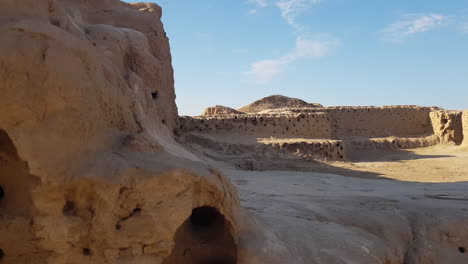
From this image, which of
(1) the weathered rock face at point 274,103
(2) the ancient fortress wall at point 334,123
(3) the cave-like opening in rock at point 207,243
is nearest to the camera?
(3) the cave-like opening in rock at point 207,243

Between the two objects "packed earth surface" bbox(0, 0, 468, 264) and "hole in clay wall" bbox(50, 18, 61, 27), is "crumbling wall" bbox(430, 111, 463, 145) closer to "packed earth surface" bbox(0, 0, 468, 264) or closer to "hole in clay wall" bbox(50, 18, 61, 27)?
"packed earth surface" bbox(0, 0, 468, 264)

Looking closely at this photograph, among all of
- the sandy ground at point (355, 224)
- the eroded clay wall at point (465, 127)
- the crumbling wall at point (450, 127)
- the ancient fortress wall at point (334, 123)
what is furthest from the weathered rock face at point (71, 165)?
the crumbling wall at point (450, 127)

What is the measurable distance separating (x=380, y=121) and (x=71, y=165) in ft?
65.2

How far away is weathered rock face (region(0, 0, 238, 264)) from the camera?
8.95 ft

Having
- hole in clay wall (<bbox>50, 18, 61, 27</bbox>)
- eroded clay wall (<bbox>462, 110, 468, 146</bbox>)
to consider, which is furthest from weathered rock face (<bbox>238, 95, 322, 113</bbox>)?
hole in clay wall (<bbox>50, 18, 61, 27</bbox>)

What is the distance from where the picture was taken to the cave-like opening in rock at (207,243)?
3.65 metres

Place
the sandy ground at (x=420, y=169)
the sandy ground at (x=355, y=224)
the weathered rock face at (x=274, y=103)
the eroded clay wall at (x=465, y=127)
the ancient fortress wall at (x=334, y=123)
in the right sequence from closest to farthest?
1. the sandy ground at (x=355, y=224)
2. the sandy ground at (x=420, y=169)
3. the ancient fortress wall at (x=334, y=123)
4. the eroded clay wall at (x=465, y=127)
5. the weathered rock face at (x=274, y=103)

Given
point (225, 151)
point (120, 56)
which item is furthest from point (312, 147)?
point (120, 56)

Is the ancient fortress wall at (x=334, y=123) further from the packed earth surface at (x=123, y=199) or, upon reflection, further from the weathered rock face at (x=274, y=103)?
the packed earth surface at (x=123, y=199)

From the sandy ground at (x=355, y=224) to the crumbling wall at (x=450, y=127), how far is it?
46.4ft

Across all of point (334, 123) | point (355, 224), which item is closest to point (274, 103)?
point (334, 123)

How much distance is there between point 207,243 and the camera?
12.4 feet

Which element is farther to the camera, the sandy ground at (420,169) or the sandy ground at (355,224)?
the sandy ground at (420,169)

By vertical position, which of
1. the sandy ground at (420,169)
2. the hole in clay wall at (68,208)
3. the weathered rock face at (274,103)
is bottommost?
the sandy ground at (420,169)
